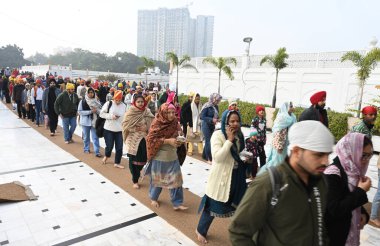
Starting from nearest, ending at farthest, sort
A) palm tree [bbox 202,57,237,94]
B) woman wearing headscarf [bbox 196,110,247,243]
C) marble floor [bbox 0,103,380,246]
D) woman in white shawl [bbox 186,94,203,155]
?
woman wearing headscarf [bbox 196,110,247,243]
marble floor [bbox 0,103,380,246]
woman in white shawl [bbox 186,94,203,155]
palm tree [bbox 202,57,237,94]

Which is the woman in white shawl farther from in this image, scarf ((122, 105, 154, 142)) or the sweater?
scarf ((122, 105, 154, 142))

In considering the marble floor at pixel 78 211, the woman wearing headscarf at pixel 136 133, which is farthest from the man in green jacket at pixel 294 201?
the woman wearing headscarf at pixel 136 133

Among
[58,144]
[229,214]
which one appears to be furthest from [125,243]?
[58,144]

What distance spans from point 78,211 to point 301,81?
1214 cm

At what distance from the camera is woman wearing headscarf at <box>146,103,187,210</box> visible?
3.56 metres

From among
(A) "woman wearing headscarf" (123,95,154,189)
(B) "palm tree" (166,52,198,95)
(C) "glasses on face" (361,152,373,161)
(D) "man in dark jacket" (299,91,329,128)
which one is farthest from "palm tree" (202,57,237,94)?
(C) "glasses on face" (361,152,373,161)

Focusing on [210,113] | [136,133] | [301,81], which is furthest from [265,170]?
[301,81]

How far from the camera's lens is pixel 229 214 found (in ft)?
8.96

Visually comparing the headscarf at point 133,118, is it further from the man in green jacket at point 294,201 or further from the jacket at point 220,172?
the man in green jacket at point 294,201

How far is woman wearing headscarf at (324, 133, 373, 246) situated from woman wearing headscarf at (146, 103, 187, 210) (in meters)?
2.01

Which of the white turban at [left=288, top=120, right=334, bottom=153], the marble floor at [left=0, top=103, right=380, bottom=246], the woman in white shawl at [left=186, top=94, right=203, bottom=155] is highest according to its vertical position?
the white turban at [left=288, top=120, right=334, bottom=153]

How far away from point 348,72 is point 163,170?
1079 cm

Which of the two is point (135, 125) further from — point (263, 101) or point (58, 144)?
point (263, 101)

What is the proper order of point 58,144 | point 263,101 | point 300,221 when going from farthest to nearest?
point 263,101, point 58,144, point 300,221
